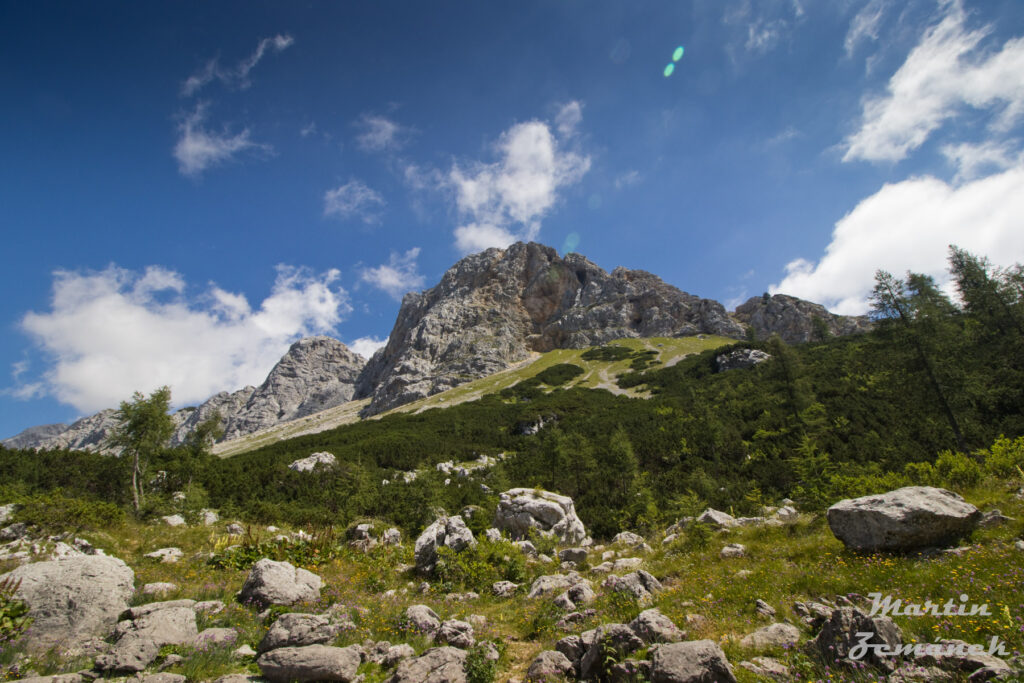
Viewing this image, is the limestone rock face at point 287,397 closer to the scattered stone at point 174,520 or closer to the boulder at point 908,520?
the scattered stone at point 174,520

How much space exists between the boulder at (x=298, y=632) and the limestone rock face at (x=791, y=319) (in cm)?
12142

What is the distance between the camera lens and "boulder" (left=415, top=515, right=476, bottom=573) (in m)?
12.3

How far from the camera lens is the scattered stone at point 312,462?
114 feet

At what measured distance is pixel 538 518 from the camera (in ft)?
56.1

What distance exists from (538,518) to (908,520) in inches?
493

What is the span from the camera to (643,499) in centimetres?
2020

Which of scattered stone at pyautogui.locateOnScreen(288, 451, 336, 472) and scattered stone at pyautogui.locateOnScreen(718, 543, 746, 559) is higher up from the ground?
scattered stone at pyautogui.locateOnScreen(288, 451, 336, 472)

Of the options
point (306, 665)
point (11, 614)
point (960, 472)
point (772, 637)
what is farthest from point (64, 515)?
point (960, 472)

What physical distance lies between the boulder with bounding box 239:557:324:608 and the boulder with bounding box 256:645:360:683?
9.60ft

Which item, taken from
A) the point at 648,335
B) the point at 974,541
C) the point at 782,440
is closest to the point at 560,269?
the point at 648,335

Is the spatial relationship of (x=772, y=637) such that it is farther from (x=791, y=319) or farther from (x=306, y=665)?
(x=791, y=319)

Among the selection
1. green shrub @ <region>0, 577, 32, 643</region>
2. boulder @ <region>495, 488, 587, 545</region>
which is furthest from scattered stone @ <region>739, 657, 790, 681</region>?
boulder @ <region>495, 488, 587, 545</region>

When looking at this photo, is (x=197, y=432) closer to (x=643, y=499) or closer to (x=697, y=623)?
(x=643, y=499)

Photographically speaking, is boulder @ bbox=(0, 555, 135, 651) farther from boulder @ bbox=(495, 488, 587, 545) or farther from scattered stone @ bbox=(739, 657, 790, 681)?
boulder @ bbox=(495, 488, 587, 545)
